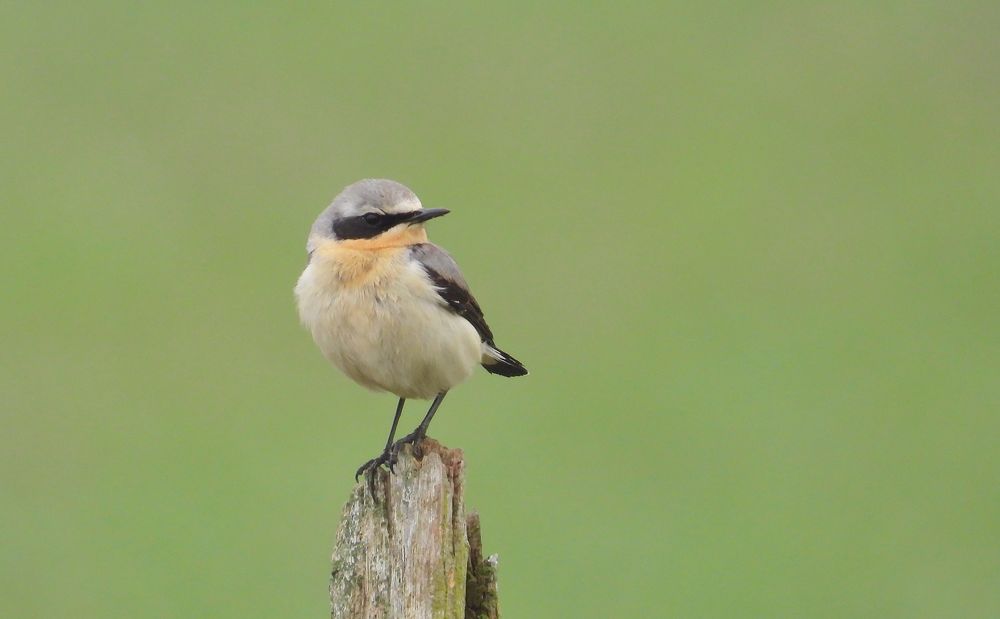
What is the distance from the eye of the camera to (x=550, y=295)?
57.6ft

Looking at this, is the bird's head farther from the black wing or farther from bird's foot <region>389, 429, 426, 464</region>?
bird's foot <region>389, 429, 426, 464</region>

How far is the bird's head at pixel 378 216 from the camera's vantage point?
8094 millimetres

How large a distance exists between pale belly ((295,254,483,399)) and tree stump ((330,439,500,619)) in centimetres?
147

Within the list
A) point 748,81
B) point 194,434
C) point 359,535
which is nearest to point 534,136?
point 748,81

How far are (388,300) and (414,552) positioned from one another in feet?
6.99

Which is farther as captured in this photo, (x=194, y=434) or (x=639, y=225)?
(x=639, y=225)

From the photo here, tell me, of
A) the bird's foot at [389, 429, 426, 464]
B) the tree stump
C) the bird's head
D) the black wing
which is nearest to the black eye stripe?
the bird's head

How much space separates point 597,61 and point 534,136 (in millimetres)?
2113

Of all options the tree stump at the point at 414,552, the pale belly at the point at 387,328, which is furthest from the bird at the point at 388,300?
the tree stump at the point at 414,552

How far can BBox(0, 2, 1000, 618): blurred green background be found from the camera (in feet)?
42.7

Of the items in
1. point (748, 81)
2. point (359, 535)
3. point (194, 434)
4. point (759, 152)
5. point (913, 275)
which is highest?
point (748, 81)

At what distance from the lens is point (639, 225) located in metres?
19.1

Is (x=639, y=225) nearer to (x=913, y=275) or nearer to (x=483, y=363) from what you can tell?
(x=913, y=275)

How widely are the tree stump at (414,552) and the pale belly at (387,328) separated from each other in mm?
1473
